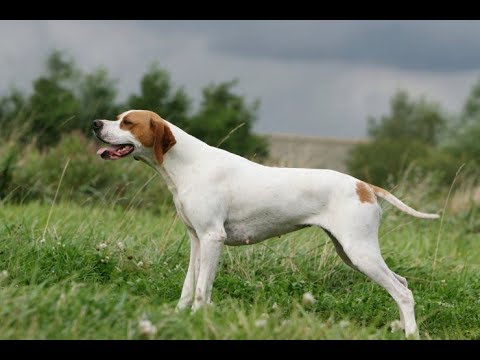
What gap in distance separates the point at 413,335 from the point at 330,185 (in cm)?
126

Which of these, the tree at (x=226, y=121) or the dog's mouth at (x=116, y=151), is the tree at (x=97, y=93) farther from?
the dog's mouth at (x=116, y=151)

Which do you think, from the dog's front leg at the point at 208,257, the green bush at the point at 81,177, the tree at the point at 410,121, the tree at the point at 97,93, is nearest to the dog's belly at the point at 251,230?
the dog's front leg at the point at 208,257

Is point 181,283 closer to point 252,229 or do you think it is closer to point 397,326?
point 252,229

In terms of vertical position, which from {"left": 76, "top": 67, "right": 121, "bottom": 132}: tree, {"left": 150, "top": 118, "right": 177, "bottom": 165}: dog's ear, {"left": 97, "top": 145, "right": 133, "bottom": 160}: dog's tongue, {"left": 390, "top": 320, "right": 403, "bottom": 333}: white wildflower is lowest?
{"left": 76, "top": 67, "right": 121, "bottom": 132}: tree

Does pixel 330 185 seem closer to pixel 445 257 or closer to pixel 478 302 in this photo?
pixel 478 302

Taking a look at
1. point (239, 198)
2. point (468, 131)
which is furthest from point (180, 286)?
point (468, 131)

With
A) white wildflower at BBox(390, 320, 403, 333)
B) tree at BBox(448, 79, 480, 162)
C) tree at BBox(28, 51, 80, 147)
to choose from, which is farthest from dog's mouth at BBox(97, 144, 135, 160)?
tree at BBox(448, 79, 480, 162)

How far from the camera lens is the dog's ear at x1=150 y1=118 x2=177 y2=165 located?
5957 mm

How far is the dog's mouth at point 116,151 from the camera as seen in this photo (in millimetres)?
5926

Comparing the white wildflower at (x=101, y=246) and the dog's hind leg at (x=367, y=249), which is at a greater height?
the dog's hind leg at (x=367, y=249)

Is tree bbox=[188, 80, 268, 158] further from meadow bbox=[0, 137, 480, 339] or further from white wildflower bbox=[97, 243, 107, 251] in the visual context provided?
white wildflower bbox=[97, 243, 107, 251]

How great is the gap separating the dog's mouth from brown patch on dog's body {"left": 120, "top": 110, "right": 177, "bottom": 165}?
0.37 feet

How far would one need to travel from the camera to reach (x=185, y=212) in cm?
602
